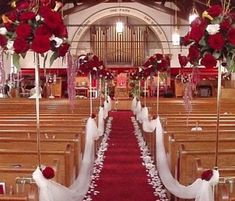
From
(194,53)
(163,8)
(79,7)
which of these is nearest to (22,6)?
(194,53)

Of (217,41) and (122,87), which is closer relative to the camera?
(217,41)

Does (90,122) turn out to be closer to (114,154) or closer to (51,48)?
(114,154)

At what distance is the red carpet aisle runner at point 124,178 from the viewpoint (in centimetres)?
568

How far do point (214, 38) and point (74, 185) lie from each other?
236 cm

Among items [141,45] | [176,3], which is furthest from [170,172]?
[141,45]

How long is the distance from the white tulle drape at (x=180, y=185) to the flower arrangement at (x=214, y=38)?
0.90 m

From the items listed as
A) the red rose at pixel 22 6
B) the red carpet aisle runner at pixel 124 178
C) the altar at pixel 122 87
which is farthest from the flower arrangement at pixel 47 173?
the altar at pixel 122 87

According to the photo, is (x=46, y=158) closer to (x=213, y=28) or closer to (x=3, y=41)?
(x=3, y=41)

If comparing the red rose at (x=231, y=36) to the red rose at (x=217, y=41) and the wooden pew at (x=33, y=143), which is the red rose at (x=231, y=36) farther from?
the wooden pew at (x=33, y=143)

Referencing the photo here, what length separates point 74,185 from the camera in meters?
5.11

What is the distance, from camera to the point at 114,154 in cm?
854

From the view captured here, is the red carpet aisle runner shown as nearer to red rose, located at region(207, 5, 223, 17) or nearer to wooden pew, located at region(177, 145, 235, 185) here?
wooden pew, located at region(177, 145, 235, 185)

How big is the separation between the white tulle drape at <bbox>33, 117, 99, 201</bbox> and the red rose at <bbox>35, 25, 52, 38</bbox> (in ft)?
3.42

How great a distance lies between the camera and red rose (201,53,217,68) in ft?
12.4
